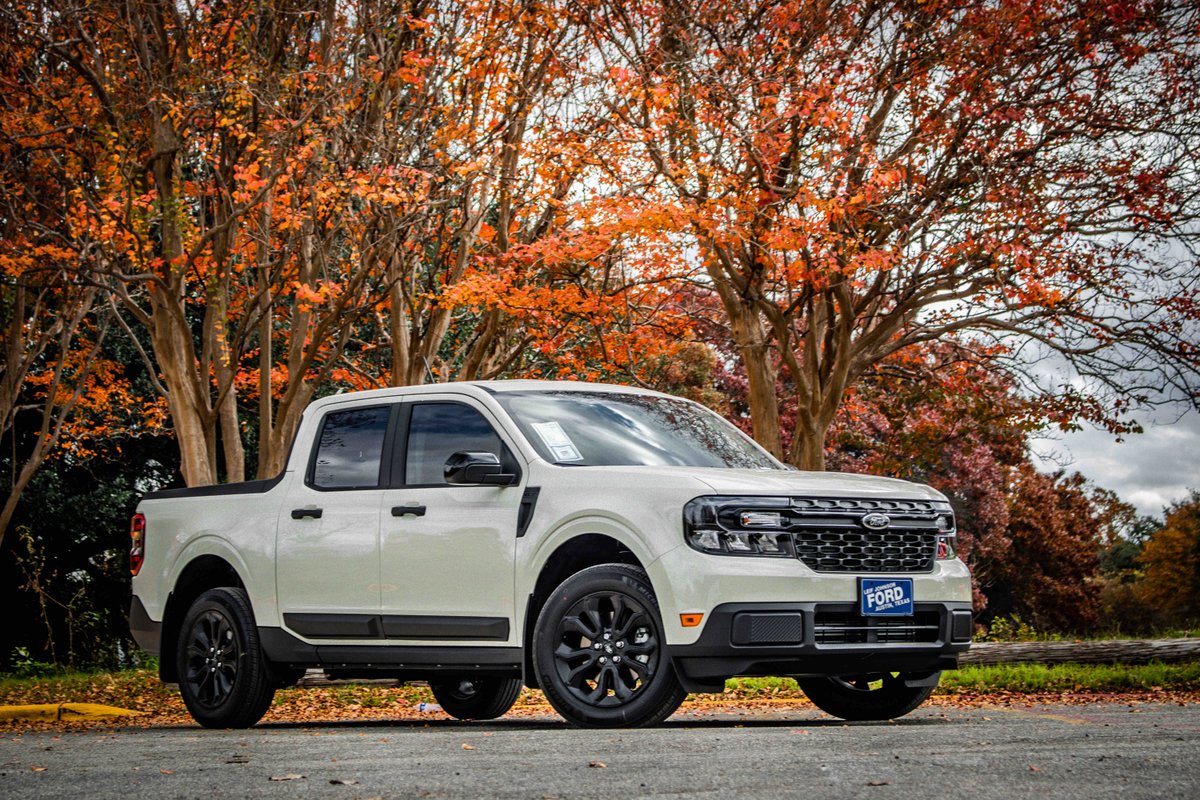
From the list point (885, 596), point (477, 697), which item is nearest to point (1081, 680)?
point (477, 697)

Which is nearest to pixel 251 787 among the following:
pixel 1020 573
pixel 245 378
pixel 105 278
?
pixel 105 278

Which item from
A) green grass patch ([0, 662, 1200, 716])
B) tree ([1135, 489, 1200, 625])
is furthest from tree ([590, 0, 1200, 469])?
tree ([1135, 489, 1200, 625])

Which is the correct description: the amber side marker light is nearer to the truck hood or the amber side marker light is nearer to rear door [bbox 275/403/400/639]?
rear door [bbox 275/403/400/639]

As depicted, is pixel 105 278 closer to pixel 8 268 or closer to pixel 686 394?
pixel 8 268

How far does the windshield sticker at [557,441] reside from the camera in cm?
820

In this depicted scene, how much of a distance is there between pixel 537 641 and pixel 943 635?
2234 mm

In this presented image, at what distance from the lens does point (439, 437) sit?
8.80m

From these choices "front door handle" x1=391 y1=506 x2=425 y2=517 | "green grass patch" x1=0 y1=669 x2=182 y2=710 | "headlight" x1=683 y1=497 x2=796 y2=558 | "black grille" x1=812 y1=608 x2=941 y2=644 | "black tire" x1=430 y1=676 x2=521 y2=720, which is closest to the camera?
"headlight" x1=683 y1=497 x2=796 y2=558

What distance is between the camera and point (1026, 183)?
16594 mm

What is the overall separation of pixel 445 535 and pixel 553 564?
2.46 ft

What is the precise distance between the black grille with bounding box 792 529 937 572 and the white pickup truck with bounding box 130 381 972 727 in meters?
0.01

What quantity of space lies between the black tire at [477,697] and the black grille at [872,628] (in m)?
3.74

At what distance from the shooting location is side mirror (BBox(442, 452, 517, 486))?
8047 millimetres

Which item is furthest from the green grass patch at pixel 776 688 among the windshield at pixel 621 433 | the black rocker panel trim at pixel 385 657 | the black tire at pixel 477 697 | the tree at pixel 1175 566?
the tree at pixel 1175 566
